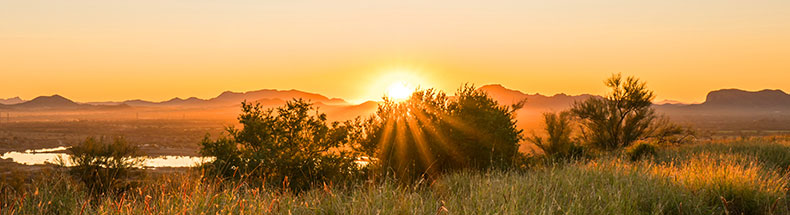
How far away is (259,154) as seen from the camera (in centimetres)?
2502

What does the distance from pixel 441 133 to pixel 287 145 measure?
9.97 meters

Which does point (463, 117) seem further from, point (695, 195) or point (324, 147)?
point (695, 195)

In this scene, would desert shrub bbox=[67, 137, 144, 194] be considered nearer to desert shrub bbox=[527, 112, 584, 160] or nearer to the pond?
desert shrub bbox=[527, 112, 584, 160]

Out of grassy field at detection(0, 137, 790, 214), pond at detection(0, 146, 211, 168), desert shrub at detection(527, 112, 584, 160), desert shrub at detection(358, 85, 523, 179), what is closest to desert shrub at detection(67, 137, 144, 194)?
desert shrub at detection(358, 85, 523, 179)

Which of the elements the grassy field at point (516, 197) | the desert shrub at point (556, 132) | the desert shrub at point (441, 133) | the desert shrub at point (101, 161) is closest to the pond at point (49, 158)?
the desert shrub at point (101, 161)

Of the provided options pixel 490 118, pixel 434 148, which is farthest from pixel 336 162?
pixel 490 118

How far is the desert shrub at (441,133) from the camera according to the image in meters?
21.1

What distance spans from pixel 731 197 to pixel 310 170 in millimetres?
17168

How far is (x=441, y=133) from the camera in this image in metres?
22.0

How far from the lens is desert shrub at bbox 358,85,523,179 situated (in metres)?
21.1

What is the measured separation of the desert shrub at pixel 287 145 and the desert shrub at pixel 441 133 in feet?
7.65

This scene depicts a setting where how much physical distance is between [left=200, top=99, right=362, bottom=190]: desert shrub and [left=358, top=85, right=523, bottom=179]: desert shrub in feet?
7.65

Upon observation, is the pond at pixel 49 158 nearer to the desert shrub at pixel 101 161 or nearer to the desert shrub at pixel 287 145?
the desert shrub at pixel 101 161

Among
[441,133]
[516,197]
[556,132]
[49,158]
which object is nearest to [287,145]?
[441,133]
